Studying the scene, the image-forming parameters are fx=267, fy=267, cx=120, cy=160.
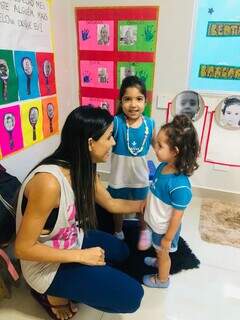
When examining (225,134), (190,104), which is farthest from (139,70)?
(225,134)

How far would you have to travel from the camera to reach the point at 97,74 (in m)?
2.04

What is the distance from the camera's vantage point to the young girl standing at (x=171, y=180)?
1.11 metres

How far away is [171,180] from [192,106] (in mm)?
956

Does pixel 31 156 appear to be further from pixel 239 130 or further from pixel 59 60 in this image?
pixel 239 130

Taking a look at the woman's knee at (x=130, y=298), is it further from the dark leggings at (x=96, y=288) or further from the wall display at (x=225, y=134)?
the wall display at (x=225, y=134)

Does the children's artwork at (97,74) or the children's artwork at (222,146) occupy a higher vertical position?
the children's artwork at (97,74)

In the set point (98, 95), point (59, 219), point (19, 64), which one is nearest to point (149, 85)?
point (98, 95)

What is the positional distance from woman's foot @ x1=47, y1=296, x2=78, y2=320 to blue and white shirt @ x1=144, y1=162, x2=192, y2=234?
0.50 metres

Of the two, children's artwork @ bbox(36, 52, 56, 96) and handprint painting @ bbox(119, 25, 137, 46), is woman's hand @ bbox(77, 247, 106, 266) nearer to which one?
children's artwork @ bbox(36, 52, 56, 96)

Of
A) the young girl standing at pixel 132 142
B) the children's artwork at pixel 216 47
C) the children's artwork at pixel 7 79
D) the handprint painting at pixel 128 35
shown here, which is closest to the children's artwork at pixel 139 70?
the handprint painting at pixel 128 35

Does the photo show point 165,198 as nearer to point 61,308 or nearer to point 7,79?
point 61,308

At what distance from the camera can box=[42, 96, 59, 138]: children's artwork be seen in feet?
5.97

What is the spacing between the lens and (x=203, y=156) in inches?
79.7

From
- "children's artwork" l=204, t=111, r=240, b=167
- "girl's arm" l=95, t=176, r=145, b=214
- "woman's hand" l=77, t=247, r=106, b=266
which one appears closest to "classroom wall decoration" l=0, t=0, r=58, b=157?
"girl's arm" l=95, t=176, r=145, b=214
